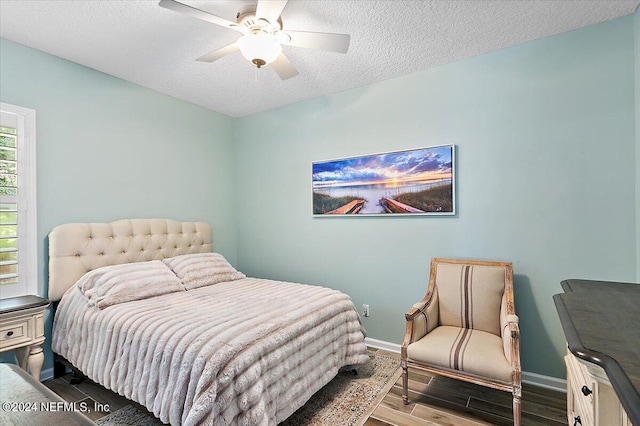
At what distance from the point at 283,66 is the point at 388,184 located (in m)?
1.50

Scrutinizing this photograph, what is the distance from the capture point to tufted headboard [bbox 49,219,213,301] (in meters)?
2.59

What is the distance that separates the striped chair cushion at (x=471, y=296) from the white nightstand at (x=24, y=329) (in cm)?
306

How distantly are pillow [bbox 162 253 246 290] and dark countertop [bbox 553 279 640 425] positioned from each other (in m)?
2.74

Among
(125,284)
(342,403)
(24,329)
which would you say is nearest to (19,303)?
(24,329)

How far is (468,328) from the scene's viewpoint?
253cm

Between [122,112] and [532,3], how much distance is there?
356cm

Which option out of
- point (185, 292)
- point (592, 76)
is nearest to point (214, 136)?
point (185, 292)

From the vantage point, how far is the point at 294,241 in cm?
380

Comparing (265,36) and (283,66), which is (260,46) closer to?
(265,36)

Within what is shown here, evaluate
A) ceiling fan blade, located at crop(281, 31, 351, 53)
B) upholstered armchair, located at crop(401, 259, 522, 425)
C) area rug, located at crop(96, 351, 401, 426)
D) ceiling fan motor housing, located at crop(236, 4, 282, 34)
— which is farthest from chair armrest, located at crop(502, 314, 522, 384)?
ceiling fan motor housing, located at crop(236, 4, 282, 34)

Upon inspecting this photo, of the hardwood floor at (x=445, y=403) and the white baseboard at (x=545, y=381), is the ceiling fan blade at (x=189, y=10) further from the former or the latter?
the white baseboard at (x=545, y=381)

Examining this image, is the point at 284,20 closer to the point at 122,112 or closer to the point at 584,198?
the point at 122,112

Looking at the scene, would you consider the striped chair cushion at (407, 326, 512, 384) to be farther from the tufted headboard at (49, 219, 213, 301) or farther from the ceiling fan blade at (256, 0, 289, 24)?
the tufted headboard at (49, 219, 213, 301)

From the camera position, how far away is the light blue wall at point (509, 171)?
7.45 ft
